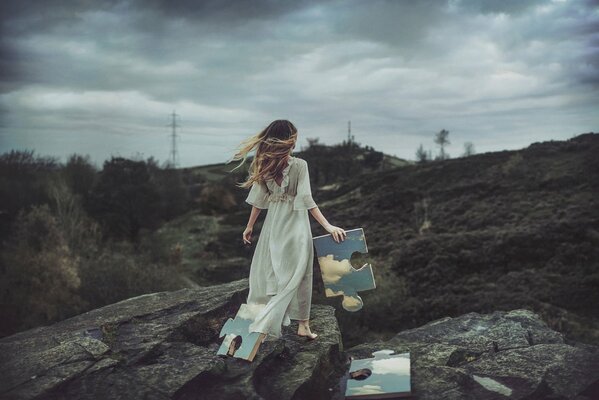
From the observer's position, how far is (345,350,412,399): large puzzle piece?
4794 mm

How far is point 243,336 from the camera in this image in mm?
5281

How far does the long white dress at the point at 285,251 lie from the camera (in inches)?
212

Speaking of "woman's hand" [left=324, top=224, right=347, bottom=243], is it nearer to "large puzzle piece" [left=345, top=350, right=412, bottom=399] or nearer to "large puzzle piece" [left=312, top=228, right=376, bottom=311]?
"large puzzle piece" [left=312, top=228, right=376, bottom=311]

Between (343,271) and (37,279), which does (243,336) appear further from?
(37,279)

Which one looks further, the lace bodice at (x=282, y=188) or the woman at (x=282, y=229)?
the lace bodice at (x=282, y=188)

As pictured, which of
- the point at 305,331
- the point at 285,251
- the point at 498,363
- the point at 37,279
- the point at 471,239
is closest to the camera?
the point at 498,363

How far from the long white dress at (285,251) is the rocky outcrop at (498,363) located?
120 centimetres

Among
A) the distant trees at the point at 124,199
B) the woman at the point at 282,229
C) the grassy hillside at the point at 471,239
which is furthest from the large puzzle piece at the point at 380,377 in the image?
the distant trees at the point at 124,199

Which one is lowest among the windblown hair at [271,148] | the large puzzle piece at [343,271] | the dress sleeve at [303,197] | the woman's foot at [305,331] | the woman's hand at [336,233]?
the woman's foot at [305,331]

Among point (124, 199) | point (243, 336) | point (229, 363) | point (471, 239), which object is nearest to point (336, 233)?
point (243, 336)

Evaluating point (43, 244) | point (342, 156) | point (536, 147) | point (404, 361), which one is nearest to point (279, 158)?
point (404, 361)

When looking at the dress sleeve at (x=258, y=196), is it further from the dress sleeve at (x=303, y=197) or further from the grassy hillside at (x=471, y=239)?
the grassy hillside at (x=471, y=239)

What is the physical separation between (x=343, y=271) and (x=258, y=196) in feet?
4.00

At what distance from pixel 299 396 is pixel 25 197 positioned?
25.2 meters
